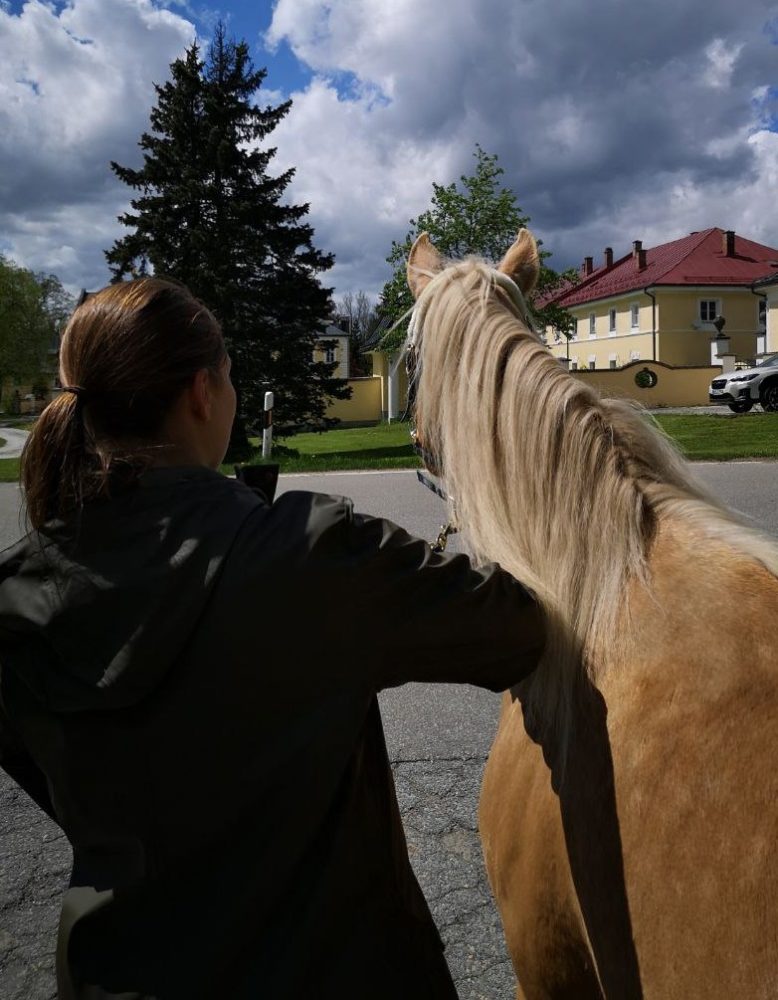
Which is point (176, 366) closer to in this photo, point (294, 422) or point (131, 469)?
point (131, 469)

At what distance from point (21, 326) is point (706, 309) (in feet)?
151

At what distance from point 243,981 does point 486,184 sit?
29.9 metres

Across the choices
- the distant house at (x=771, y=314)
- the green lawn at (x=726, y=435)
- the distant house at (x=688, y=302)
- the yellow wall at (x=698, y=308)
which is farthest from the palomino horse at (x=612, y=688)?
the yellow wall at (x=698, y=308)

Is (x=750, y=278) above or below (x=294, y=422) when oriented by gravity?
above

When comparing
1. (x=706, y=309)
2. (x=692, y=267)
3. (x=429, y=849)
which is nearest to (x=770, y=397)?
(x=429, y=849)

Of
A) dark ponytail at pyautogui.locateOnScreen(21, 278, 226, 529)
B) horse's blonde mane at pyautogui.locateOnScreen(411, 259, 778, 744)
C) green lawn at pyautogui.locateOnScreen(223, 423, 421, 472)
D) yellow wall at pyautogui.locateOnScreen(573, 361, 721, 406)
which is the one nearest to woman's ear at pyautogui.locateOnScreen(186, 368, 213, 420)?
dark ponytail at pyautogui.locateOnScreen(21, 278, 226, 529)

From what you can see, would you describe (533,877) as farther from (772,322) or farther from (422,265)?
(772,322)

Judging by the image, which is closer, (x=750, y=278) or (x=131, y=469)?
(x=131, y=469)

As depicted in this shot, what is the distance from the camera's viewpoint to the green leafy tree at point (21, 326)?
187 ft

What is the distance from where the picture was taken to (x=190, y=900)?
1038 mm

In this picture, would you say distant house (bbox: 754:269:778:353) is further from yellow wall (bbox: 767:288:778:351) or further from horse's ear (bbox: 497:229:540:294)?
horse's ear (bbox: 497:229:540:294)

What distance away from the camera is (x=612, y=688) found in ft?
3.97

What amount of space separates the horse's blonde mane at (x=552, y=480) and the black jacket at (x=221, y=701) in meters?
0.25

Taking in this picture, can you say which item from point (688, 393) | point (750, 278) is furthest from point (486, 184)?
point (750, 278)
